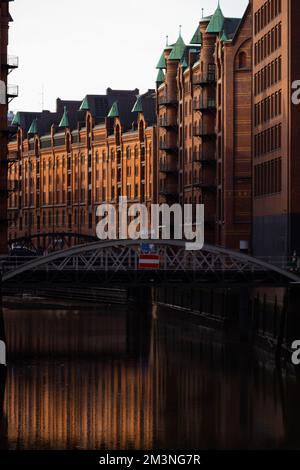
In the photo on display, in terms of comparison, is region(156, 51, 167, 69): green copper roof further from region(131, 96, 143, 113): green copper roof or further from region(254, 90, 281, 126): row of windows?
region(254, 90, 281, 126): row of windows

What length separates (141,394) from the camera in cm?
6291

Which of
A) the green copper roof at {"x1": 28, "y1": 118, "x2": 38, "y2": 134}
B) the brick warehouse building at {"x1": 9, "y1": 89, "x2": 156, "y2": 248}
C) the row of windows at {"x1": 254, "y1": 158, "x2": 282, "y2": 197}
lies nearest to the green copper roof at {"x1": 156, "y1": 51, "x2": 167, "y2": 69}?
the brick warehouse building at {"x1": 9, "y1": 89, "x2": 156, "y2": 248}

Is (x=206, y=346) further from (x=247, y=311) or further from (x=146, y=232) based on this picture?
(x=146, y=232)

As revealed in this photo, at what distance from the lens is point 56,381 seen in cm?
6662

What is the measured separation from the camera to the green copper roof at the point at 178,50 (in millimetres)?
133750

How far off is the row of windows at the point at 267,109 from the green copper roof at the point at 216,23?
15.0m

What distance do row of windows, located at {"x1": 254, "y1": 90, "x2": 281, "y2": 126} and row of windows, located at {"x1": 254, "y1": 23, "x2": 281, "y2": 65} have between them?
2.75m

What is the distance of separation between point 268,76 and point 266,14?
154 inches

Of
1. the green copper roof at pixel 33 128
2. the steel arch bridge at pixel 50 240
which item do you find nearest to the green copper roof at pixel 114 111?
the steel arch bridge at pixel 50 240

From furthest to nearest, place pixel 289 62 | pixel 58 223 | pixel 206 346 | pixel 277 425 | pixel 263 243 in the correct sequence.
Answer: pixel 58 223 < pixel 263 243 < pixel 289 62 < pixel 206 346 < pixel 277 425

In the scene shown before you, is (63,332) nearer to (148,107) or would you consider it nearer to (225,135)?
(225,135)
